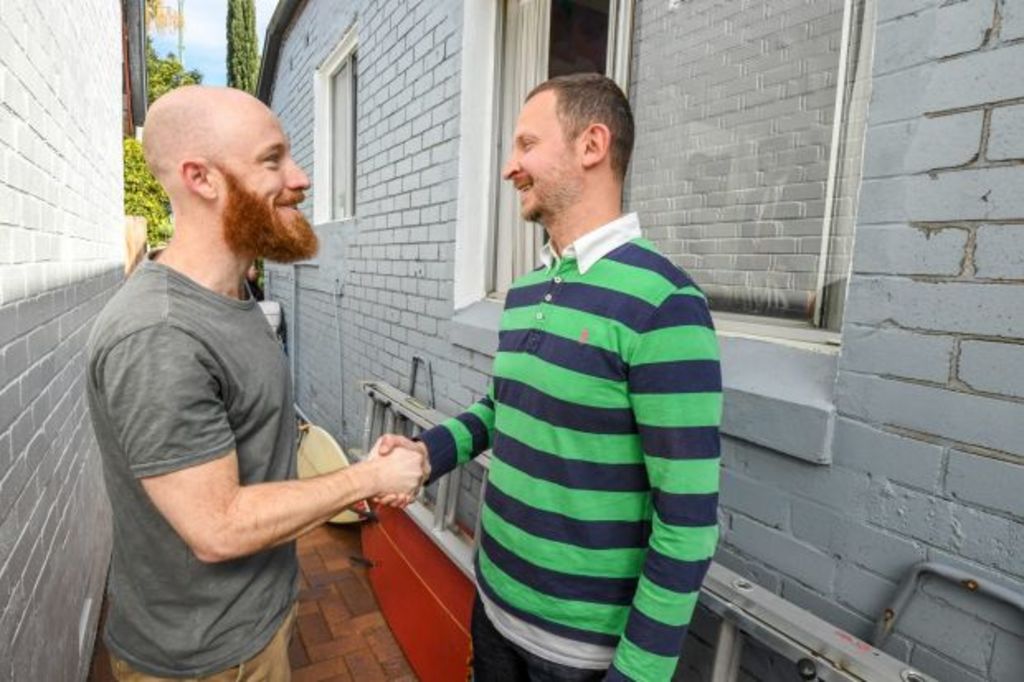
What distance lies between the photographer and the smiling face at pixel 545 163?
145 centimetres

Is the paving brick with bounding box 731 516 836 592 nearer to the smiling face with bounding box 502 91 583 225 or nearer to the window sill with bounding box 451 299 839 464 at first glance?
the window sill with bounding box 451 299 839 464

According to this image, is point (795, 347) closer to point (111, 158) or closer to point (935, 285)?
point (935, 285)

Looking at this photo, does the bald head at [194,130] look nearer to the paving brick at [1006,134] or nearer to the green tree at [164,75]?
the paving brick at [1006,134]

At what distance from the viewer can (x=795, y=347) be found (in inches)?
59.7

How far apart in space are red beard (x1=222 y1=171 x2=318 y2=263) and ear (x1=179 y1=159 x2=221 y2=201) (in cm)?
3

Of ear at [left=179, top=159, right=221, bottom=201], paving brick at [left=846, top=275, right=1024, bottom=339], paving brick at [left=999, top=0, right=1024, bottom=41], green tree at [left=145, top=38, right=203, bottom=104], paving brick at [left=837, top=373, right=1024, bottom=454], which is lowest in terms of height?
paving brick at [left=837, top=373, right=1024, bottom=454]

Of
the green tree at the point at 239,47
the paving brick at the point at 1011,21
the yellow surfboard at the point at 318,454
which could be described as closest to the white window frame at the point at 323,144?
the yellow surfboard at the point at 318,454

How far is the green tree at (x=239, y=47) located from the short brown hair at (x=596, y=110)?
20.1 metres

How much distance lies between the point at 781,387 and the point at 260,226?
1310 mm

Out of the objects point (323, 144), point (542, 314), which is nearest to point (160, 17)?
point (323, 144)

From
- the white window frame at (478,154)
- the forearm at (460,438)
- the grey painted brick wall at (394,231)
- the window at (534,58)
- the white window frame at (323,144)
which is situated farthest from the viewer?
the white window frame at (323,144)

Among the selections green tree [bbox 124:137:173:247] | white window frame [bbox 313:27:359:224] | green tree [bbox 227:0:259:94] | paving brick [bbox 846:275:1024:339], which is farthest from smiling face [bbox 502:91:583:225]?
Result: green tree [bbox 227:0:259:94]

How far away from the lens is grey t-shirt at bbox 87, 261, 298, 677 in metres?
1.09

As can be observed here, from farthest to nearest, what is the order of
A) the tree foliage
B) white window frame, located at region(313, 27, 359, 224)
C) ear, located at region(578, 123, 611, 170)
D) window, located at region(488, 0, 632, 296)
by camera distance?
1. the tree foliage
2. white window frame, located at region(313, 27, 359, 224)
3. window, located at region(488, 0, 632, 296)
4. ear, located at region(578, 123, 611, 170)
